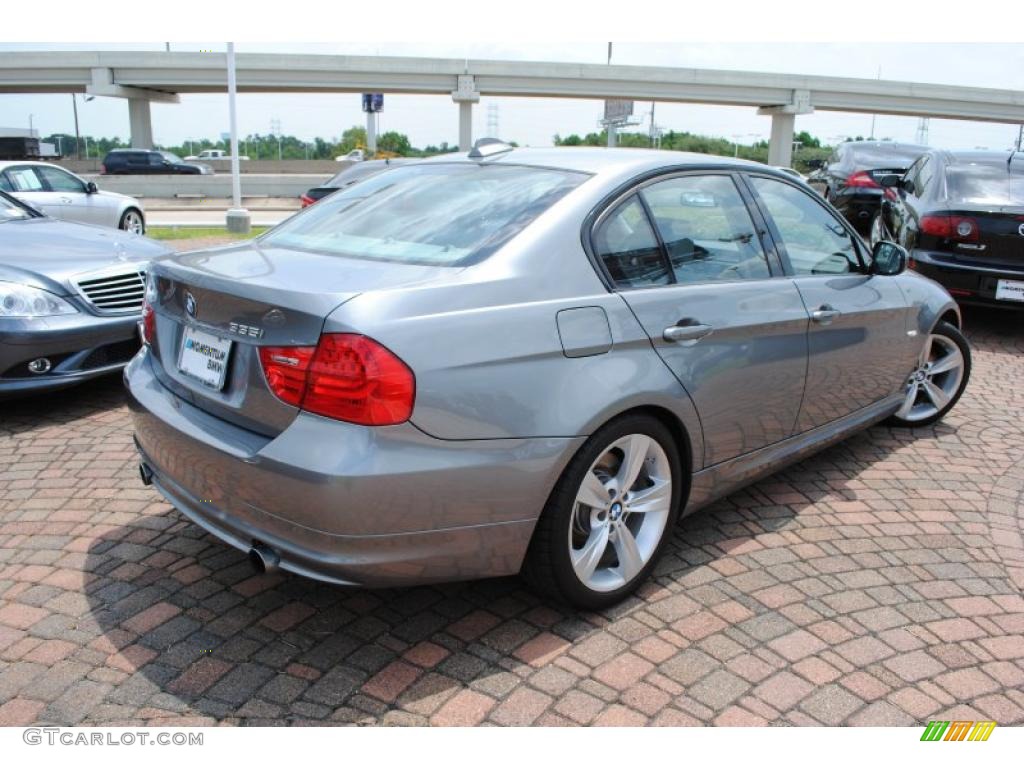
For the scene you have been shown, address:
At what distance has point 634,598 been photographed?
10.4 feet

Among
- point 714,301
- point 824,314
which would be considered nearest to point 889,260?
point 824,314

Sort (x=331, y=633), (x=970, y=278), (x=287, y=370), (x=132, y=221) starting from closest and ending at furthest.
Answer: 1. (x=287, y=370)
2. (x=331, y=633)
3. (x=970, y=278)
4. (x=132, y=221)

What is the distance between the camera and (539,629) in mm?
2969

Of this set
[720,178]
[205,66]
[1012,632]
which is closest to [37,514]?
[720,178]

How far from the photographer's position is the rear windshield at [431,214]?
2949 millimetres

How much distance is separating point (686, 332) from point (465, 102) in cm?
5160

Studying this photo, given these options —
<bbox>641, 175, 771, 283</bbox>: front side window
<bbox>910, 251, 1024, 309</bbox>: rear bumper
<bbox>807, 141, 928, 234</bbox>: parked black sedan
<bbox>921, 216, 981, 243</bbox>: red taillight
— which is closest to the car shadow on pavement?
<bbox>641, 175, 771, 283</bbox>: front side window

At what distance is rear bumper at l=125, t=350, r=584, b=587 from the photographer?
7.95 feet

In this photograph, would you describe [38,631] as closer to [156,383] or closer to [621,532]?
[156,383]

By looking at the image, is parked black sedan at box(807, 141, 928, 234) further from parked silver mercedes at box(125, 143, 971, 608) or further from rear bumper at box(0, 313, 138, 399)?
rear bumper at box(0, 313, 138, 399)

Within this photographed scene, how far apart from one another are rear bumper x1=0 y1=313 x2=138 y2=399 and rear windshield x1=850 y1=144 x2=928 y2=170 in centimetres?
1127

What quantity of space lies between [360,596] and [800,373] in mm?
2094

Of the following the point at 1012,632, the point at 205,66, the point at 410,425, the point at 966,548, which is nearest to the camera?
the point at 410,425

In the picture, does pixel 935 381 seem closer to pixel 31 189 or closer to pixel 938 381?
pixel 938 381
